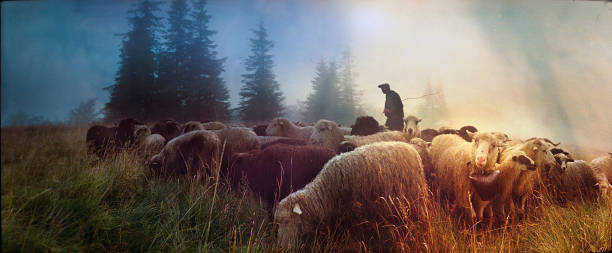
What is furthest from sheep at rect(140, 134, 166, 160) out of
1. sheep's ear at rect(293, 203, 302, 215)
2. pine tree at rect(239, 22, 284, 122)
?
sheep's ear at rect(293, 203, 302, 215)

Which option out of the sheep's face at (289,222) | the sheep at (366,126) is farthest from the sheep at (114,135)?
the sheep at (366,126)

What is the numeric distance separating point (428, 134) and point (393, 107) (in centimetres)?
94

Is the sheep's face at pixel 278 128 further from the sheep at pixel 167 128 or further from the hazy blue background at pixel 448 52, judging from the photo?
the sheep at pixel 167 128

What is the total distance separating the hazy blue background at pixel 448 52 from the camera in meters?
2.88

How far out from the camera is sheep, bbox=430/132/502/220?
2848 mm

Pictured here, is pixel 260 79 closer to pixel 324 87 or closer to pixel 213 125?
pixel 324 87

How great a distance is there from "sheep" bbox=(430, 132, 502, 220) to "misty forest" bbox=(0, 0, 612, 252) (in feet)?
0.07

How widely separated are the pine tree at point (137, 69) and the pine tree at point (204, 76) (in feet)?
1.51

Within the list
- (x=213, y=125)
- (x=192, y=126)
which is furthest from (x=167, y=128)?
(x=213, y=125)

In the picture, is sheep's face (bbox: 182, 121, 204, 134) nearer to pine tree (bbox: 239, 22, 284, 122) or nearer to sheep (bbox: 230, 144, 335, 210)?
pine tree (bbox: 239, 22, 284, 122)

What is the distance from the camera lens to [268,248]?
2.23m

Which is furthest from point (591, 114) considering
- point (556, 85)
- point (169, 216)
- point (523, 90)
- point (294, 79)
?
point (169, 216)

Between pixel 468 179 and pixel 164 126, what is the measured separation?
15.5 ft

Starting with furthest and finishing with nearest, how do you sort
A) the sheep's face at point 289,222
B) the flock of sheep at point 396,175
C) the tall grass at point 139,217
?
1. the flock of sheep at point 396,175
2. the sheep's face at point 289,222
3. the tall grass at point 139,217
